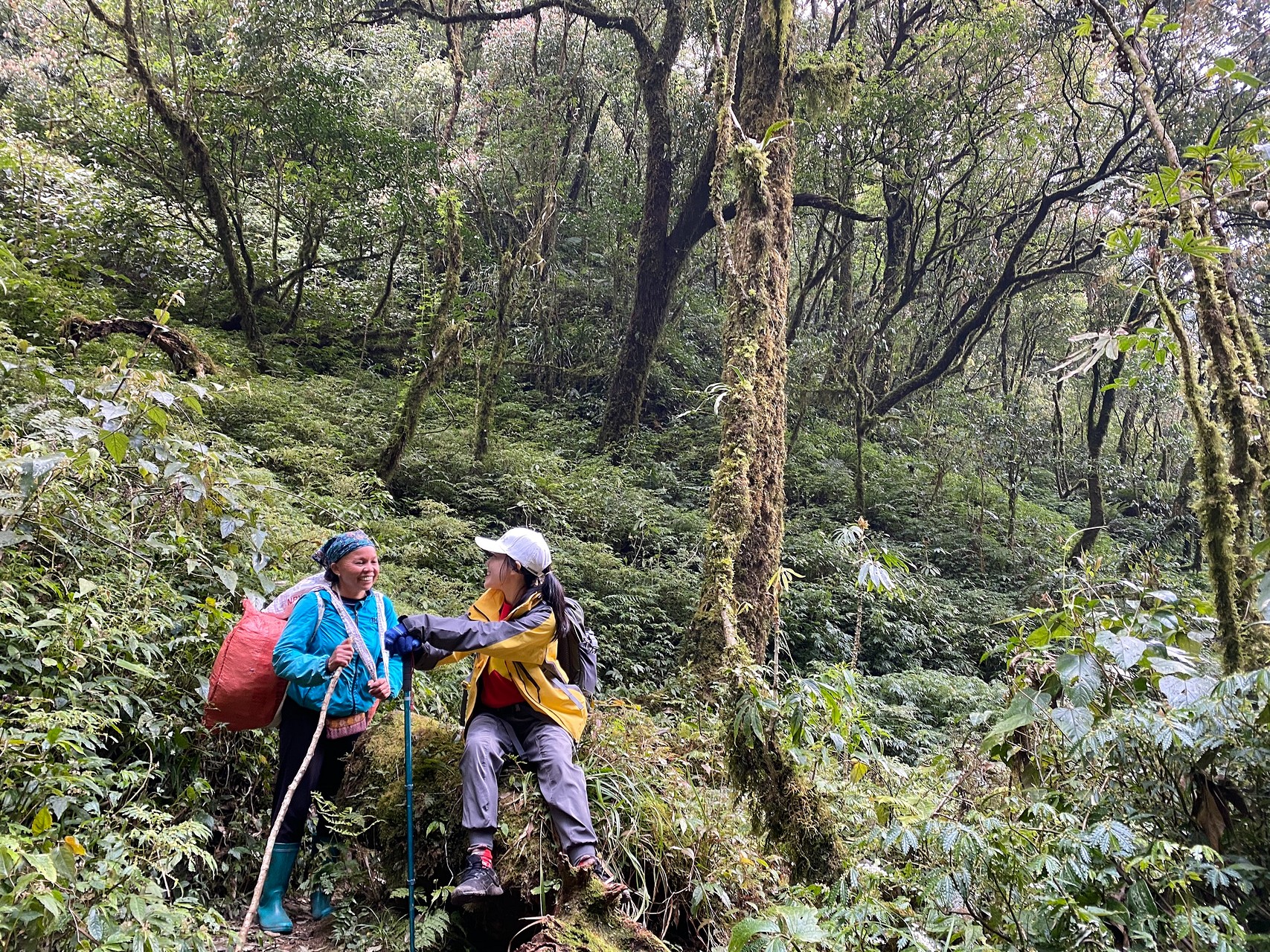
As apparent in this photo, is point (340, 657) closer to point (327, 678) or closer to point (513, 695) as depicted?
point (327, 678)

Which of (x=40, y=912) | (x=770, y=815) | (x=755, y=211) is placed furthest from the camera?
(x=755, y=211)

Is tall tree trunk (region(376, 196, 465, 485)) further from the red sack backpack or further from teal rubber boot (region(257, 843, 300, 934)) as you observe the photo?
teal rubber boot (region(257, 843, 300, 934))

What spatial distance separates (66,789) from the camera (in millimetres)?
3098

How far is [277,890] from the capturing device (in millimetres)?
3430

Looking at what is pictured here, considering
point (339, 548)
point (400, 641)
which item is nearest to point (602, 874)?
point (400, 641)

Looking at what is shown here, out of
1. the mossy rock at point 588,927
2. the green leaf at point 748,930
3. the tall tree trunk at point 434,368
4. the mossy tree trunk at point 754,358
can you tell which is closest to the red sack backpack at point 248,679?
the mossy rock at point 588,927

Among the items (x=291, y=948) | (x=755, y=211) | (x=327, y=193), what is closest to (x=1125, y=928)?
(x=291, y=948)

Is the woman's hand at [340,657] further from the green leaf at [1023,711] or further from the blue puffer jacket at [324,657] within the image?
the green leaf at [1023,711]

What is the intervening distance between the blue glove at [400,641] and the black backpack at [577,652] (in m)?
0.74

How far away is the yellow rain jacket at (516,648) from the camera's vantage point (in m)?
3.54

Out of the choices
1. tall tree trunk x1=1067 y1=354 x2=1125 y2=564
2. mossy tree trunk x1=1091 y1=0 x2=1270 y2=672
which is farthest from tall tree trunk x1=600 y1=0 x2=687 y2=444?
mossy tree trunk x1=1091 y1=0 x2=1270 y2=672

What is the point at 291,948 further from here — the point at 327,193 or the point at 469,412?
the point at 327,193

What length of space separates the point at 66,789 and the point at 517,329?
13730 mm

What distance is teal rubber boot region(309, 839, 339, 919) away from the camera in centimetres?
370
